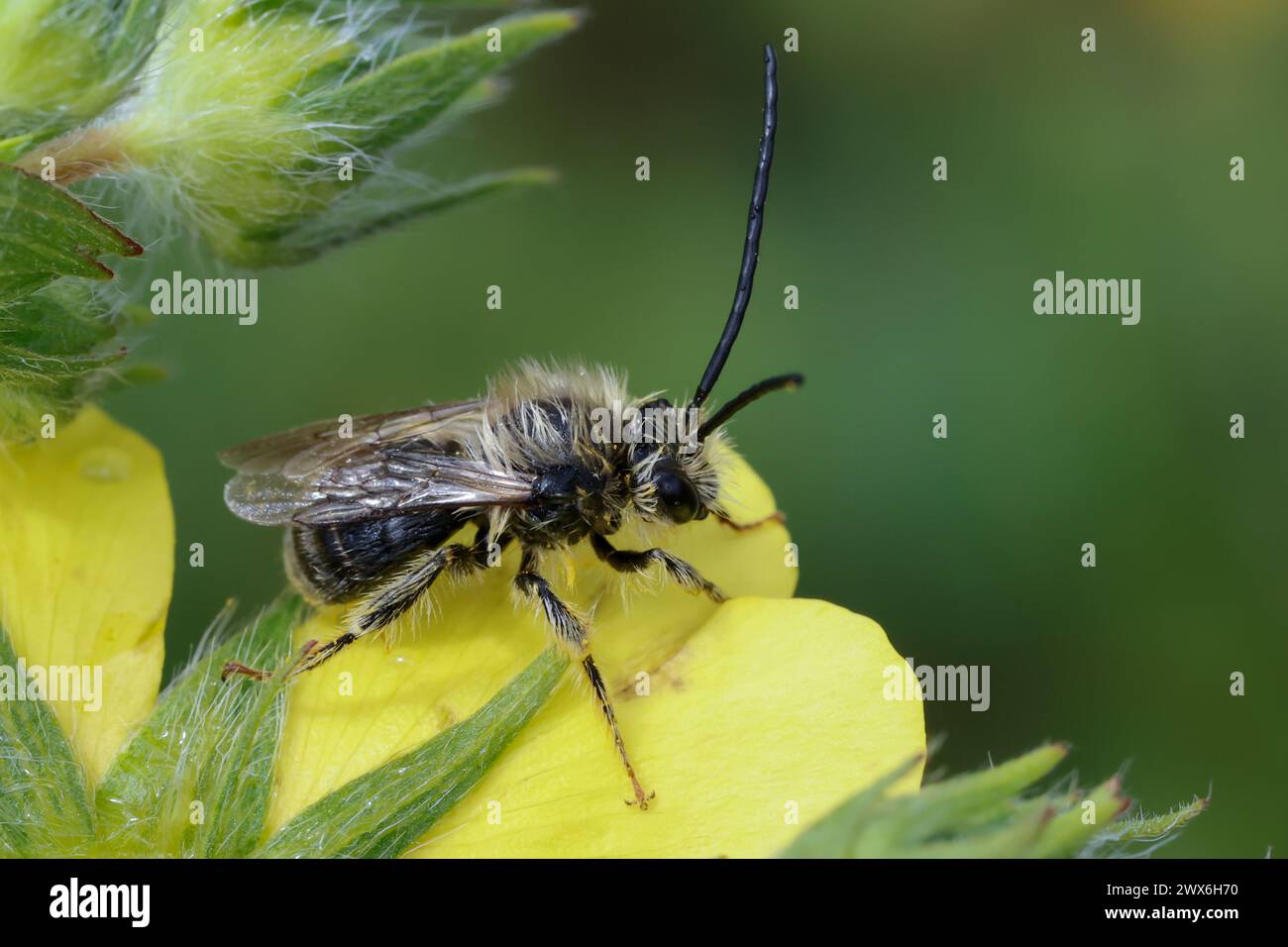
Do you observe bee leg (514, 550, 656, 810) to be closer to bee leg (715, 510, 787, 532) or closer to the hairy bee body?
the hairy bee body

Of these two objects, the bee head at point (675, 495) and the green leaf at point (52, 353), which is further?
the bee head at point (675, 495)

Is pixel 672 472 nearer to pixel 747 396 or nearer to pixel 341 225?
pixel 747 396

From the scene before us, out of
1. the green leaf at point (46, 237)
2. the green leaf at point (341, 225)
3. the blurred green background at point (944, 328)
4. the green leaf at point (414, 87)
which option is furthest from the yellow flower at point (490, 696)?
the blurred green background at point (944, 328)

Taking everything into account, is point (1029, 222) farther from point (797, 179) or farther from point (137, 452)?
point (137, 452)

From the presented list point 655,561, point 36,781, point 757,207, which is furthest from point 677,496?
point 36,781

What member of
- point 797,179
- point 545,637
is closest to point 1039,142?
point 797,179

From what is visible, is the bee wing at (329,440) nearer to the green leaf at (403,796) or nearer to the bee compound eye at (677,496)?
the bee compound eye at (677,496)
